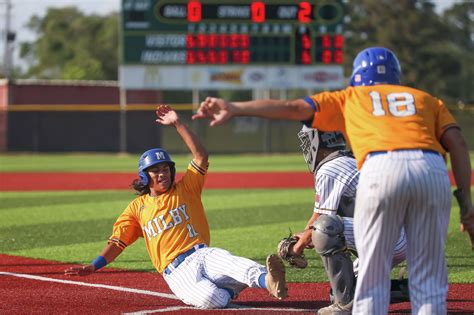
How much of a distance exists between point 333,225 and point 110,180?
16.0 metres

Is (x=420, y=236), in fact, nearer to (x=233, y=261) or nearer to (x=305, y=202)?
(x=233, y=261)

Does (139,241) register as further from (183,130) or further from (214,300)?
(214,300)

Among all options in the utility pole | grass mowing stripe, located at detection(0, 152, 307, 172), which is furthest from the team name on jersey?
the utility pole

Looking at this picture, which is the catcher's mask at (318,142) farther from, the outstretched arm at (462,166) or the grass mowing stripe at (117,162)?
the grass mowing stripe at (117,162)

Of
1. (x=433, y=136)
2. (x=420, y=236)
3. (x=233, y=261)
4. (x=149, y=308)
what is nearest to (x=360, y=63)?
(x=433, y=136)

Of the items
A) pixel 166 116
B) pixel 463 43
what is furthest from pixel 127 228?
pixel 463 43

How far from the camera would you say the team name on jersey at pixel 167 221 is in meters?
6.75

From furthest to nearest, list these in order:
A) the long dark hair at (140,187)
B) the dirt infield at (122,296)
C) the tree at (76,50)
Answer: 1. the tree at (76,50)
2. the long dark hair at (140,187)
3. the dirt infield at (122,296)

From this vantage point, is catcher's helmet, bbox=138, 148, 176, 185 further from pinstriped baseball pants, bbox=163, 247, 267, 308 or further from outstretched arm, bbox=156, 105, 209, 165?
pinstriped baseball pants, bbox=163, 247, 267, 308

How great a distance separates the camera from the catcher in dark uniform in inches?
224

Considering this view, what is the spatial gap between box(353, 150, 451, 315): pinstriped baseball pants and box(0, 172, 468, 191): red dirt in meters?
14.2

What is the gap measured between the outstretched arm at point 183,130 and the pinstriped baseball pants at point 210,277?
711mm

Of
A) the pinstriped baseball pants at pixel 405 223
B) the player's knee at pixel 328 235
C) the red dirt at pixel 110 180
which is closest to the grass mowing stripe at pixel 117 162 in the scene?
the red dirt at pixel 110 180

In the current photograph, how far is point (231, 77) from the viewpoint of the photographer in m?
32.4
